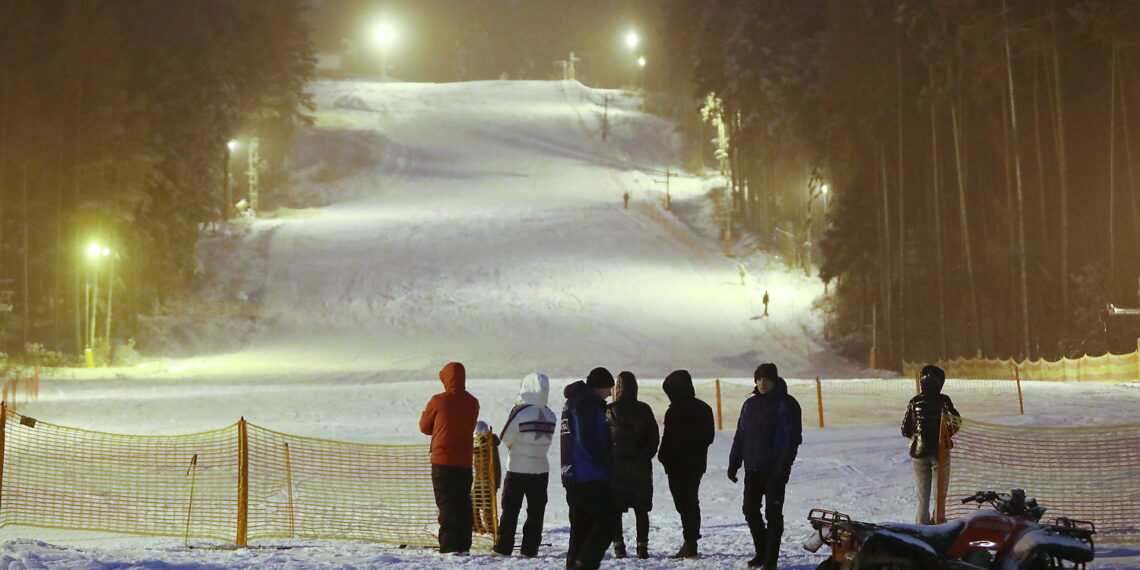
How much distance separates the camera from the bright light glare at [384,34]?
10981 centimetres

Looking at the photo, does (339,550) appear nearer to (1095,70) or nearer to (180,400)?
(180,400)

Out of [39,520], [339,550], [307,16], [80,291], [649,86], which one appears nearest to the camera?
[339,550]

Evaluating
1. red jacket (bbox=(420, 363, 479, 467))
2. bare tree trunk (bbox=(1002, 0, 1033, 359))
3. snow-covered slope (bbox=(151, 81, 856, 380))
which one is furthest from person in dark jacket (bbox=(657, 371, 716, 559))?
bare tree trunk (bbox=(1002, 0, 1033, 359))

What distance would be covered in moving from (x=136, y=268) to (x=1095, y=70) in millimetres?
28180

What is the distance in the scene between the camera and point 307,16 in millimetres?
115625

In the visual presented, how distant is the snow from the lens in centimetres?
1255

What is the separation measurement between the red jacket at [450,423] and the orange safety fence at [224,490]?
4.78ft

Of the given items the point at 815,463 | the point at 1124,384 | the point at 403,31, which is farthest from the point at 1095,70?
the point at 403,31

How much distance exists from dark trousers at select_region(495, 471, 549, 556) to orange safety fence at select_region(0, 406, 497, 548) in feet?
4.51

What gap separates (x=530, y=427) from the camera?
9.58 meters

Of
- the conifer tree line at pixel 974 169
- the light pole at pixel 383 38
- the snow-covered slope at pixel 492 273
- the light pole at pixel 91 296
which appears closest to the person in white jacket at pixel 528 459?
the snow-covered slope at pixel 492 273

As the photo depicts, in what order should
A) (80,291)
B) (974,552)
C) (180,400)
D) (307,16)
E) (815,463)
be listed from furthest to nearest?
(307,16), (80,291), (180,400), (815,463), (974,552)

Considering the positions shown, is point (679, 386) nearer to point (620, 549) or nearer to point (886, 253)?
point (620, 549)

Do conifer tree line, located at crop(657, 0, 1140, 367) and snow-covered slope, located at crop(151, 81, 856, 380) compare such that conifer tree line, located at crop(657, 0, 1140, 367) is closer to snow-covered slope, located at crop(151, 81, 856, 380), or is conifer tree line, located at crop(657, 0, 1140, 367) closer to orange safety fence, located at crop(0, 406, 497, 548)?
snow-covered slope, located at crop(151, 81, 856, 380)
